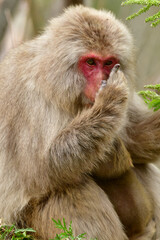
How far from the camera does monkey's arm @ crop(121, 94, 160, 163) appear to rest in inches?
225

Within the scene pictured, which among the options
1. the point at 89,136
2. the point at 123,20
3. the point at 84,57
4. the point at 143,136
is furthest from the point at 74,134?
the point at 123,20

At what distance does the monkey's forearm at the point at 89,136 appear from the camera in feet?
16.0

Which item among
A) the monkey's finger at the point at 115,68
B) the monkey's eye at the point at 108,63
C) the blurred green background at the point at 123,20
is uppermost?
the blurred green background at the point at 123,20

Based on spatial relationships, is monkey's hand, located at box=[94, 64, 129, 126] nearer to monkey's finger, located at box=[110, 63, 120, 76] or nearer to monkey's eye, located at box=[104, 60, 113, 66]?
monkey's finger, located at box=[110, 63, 120, 76]

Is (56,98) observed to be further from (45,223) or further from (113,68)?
(45,223)

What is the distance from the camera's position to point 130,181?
5.42 metres

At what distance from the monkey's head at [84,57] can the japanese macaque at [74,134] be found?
0.01m

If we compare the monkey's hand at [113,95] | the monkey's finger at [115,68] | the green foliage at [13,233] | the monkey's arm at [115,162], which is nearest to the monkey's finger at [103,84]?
the monkey's hand at [113,95]

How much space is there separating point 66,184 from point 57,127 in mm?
625

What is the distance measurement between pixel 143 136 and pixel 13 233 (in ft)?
6.44

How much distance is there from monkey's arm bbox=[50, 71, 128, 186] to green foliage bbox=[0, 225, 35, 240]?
698 millimetres

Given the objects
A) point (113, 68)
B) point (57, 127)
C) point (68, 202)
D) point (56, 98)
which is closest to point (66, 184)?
point (68, 202)

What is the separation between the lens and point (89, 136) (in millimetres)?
4875

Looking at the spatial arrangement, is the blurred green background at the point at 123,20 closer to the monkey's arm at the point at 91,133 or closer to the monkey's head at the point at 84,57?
the monkey's head at the point at 84,57
